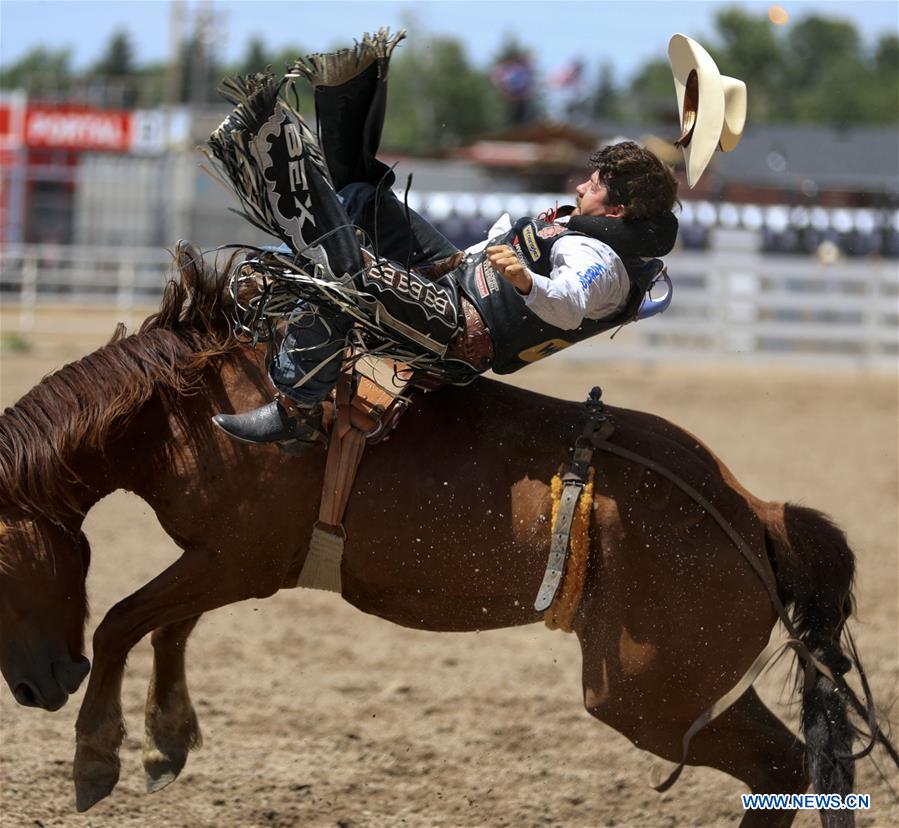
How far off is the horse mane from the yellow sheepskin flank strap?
1.05m

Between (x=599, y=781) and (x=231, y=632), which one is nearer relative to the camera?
(x=599, y=781)

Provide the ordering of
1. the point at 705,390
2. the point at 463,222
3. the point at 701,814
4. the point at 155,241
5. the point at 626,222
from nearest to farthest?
1. the point at 626,222
2. the point at 701,814
3. the point at 705,390
4. the point at 463,222
5. the point at 155,241

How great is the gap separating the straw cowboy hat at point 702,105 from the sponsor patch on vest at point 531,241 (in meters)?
0.45

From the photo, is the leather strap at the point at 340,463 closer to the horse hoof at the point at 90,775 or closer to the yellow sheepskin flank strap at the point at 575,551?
the yellow sheepskin flank strap at the point at 575,551

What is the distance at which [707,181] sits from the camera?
3559 centimetres

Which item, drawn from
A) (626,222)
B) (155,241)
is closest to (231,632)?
(626,222)

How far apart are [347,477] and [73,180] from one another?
26.9m

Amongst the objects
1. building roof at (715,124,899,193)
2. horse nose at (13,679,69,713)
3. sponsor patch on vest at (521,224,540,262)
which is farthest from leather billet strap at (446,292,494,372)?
building roof at (715,124,899,193)

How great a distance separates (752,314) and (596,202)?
1366 cm

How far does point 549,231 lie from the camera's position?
133 inches

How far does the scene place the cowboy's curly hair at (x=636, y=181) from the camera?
3367mm

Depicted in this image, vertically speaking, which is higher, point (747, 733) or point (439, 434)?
point (439, 434)

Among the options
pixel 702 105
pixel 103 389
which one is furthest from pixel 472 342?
pixel 103 389

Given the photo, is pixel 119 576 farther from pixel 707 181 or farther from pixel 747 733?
pixel 707 181
